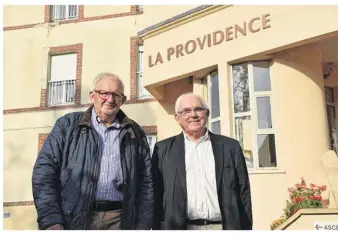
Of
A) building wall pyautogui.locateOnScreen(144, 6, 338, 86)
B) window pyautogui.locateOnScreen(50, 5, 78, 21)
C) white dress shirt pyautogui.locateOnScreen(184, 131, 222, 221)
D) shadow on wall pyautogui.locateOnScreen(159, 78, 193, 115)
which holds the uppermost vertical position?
window pyautogui.locateOnScreen(50, 5, 78, 21)

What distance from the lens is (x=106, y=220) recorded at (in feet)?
10.3

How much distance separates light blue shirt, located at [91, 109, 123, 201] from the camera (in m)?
3.19

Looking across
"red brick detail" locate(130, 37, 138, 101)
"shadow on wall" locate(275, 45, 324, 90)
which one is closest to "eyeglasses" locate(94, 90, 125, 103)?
"shadow on wall" locate(275, 45, 324, 90)

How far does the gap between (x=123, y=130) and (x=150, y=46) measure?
585 cm

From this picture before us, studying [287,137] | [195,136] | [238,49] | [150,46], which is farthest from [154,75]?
[195,136]

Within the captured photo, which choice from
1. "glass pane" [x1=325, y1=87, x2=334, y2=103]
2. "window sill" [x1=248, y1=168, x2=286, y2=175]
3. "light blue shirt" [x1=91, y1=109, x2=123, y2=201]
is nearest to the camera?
"light blue shirt" [x1=91, y1=109, x2=123, y2=201]

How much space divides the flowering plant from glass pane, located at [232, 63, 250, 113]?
1.57 m

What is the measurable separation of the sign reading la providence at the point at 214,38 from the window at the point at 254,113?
561 mm

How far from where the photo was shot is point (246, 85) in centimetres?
774

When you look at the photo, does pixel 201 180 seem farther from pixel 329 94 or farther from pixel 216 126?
pixel 329 94

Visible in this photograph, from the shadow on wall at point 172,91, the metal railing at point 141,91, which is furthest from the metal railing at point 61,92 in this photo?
the shadow on wall at point 172,91

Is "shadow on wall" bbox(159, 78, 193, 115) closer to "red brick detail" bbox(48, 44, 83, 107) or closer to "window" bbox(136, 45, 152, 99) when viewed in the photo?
"window" bbox(136, 45, 152, 99)

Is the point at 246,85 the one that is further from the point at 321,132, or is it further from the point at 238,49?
the point at 321,132

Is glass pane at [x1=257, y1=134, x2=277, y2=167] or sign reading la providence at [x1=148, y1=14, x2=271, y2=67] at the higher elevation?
sign reading la providence at [x1=148, y1=14, x2=271, y2=67]
